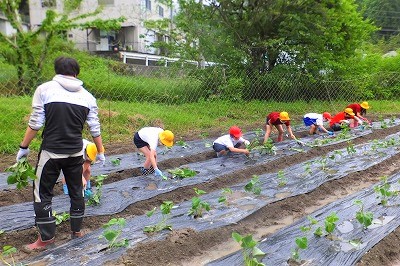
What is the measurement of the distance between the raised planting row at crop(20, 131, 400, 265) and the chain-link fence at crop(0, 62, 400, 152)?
3.87 metres

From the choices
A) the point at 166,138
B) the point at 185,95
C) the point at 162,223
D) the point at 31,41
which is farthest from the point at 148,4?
the point at 162,223

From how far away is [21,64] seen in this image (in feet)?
31.2

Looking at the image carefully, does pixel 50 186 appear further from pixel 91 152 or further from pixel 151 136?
pixel 151 136

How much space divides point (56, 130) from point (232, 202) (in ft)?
7.19

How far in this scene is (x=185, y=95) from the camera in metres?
10.6

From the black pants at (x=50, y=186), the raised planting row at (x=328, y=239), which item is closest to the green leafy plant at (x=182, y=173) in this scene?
the raised planting row at (x=328, y=239)

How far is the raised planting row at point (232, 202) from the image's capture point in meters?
3.19

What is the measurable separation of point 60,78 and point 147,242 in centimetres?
151

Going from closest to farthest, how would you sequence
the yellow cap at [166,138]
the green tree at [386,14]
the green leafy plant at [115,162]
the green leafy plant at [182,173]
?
1. the yellow cap at [166,138]
2. the green leafy plant at [182,173]
3. the green leafy plant at [115,162]
4. the green tree at [386,14]

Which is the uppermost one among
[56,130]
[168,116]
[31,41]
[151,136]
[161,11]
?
[161,11]

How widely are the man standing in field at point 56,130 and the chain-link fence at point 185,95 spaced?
427 centimetres

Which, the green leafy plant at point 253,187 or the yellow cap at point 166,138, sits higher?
the yellow cap at point 166,138

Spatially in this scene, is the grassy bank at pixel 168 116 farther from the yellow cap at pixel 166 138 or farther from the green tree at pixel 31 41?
the yellow cap at pixel 166 138

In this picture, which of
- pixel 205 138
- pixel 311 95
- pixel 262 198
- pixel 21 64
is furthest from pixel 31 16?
pixel 262 198
